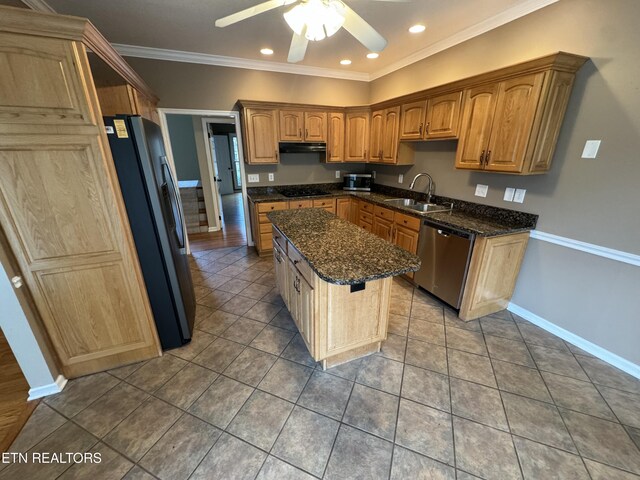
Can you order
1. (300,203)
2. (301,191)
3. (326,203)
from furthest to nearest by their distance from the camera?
1. (301,191)
2. (326,203)
3. (300,203)

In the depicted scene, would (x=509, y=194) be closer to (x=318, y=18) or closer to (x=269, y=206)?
(x=318, y=18)

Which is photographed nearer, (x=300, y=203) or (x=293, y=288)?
(x=293, y=288)

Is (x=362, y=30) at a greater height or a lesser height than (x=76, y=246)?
greater

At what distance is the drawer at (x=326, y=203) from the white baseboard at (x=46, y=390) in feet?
10.6

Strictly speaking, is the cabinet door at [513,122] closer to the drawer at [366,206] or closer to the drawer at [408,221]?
the drawer at [408,221]

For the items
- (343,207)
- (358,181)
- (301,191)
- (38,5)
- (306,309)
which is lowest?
(306,309)

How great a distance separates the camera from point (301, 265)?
6.14ft

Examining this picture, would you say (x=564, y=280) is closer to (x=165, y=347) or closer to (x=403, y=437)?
(x=403, y=437)

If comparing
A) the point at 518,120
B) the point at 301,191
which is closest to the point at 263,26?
the point at 301,191

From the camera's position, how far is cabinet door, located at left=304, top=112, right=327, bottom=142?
3.93m

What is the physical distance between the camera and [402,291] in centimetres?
306

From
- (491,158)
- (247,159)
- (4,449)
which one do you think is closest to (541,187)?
(491,158)

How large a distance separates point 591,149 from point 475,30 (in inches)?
66.4

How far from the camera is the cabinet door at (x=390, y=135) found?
3.50 metres
